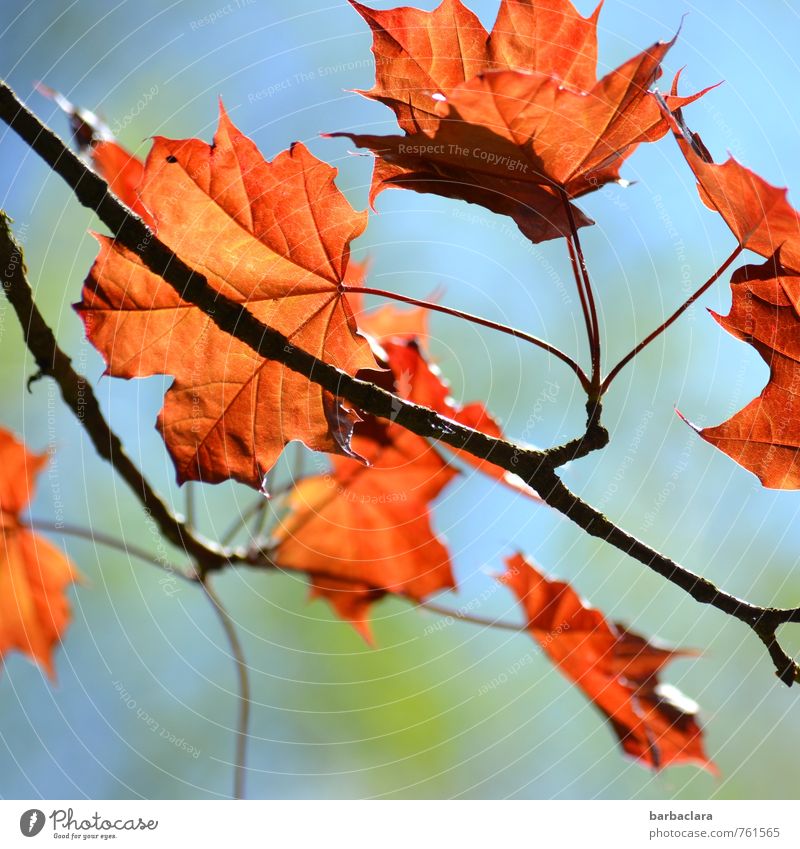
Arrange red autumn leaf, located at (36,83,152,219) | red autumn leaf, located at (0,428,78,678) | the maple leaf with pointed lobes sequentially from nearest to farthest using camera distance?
the maple leaf with pointed lobes, red autumn leaf, located at (36,83,152,219), red autumn leaf, located at (0,428,78,678)

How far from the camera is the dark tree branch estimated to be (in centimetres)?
31

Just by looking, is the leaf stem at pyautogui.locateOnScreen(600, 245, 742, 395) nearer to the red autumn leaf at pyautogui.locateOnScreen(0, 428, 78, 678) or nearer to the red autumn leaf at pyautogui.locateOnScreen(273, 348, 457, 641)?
the red autumn leaf at pyautogui.locateOnScreen(273, 348, 457, 641)

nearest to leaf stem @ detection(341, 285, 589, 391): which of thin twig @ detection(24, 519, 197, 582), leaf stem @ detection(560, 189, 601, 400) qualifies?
leaf stem @ detection(560, 189, 601, 400)

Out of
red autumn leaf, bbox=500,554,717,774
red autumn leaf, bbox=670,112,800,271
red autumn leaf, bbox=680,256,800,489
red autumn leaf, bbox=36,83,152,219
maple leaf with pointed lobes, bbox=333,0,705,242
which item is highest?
red autumn leaf, bbox=36,83,152,219

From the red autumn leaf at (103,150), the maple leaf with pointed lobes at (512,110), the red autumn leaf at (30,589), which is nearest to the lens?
the maple leaf with pointed lobes at (512,110)

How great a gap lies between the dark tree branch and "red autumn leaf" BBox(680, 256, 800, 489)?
0.07m

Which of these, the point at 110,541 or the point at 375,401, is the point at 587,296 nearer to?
the point at 375,401

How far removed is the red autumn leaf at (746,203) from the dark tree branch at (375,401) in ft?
0.37

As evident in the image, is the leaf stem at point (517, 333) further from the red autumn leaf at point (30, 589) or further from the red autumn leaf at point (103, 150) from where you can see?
the red autumn leaf at point (30, 589)

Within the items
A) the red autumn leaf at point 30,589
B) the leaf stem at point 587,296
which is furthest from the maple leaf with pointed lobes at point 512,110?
the red autumn leaf at point 30,589

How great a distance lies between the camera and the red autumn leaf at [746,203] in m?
0.29

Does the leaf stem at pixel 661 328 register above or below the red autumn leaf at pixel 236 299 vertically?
below

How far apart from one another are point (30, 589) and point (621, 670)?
0.54m

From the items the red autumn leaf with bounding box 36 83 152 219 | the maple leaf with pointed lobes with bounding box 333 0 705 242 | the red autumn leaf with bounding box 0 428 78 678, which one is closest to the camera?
the maple leaf with pointed lobes with bounding box 333 0 705 242
